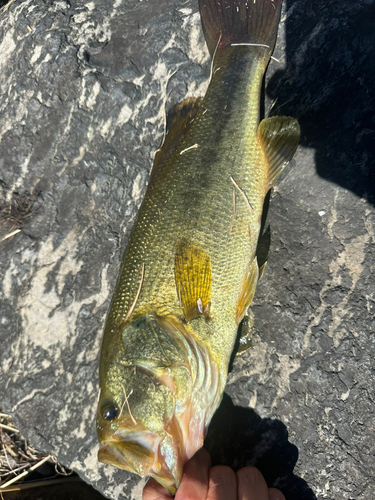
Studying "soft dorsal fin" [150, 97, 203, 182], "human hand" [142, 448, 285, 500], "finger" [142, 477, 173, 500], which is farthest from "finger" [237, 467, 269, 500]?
"soft dorsal fin" [150, 97, 203, 182]

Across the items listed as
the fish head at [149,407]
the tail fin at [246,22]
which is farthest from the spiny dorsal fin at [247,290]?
the tail fin at [246,22]

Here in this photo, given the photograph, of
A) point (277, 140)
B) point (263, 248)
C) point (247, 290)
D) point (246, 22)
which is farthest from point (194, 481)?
point (246, 22)

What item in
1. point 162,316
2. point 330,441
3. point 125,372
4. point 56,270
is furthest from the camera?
point 56,270

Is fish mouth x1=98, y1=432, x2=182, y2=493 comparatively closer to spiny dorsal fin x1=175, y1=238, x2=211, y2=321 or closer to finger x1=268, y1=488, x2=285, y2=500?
spiny dorsal fin x1=175, y1=238, x2=211, y2=321

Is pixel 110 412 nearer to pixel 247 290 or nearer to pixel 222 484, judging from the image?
pixel 222 484

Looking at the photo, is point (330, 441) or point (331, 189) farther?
point (331, 189)

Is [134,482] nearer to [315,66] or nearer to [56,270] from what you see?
[56,270]

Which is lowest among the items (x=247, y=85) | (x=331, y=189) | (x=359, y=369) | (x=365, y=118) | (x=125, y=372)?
(x=359, y=369)

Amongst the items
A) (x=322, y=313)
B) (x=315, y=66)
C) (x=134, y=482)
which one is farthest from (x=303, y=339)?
(x=315, y=66)
